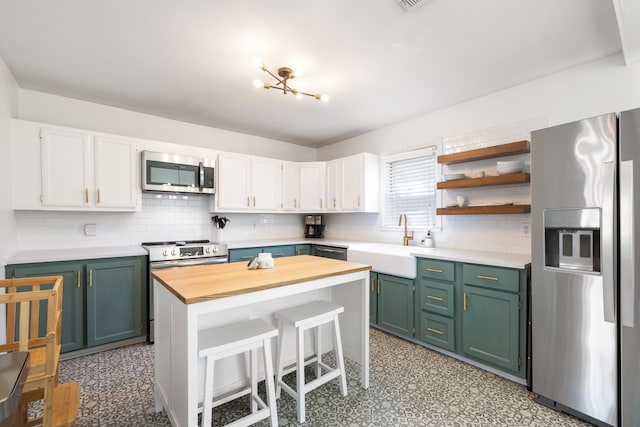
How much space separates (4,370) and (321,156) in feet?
15.6

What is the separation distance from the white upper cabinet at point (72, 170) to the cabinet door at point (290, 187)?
Result: 1.92 meters

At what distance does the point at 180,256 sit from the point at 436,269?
8.76ft

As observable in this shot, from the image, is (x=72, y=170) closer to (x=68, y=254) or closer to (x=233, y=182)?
(x=68, y=254)

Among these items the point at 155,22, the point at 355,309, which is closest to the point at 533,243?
the point at 355,309

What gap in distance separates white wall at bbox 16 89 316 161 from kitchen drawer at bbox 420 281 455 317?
319cm

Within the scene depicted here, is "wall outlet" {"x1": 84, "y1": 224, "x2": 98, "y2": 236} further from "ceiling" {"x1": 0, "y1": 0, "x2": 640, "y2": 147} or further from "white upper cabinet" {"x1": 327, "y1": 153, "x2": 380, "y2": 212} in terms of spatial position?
"white upper cabinet" {"x1": 327, "y1": 153, "x2": 380, "y2": 212}

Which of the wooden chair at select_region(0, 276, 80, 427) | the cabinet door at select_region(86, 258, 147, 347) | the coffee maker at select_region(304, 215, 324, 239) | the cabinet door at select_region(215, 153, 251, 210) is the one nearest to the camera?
the wooden chair at select_region(0, 276, 80, 427)

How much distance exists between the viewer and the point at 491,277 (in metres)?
2.44

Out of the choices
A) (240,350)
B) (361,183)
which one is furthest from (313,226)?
(240,350)

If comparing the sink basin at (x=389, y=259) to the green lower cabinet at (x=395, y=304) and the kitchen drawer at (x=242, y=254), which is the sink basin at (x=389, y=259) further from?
the kitchen drawer at (x=242, y=254)

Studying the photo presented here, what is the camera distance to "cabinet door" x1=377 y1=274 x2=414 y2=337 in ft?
9.95

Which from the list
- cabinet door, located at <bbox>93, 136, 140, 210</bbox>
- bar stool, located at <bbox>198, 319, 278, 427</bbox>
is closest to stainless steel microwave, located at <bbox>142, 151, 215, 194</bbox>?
cabinet door, located at <bbox>93, 136, 140, 210</bbox>

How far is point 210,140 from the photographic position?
4215 millimetres

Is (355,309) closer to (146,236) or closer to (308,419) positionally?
(308,419)
